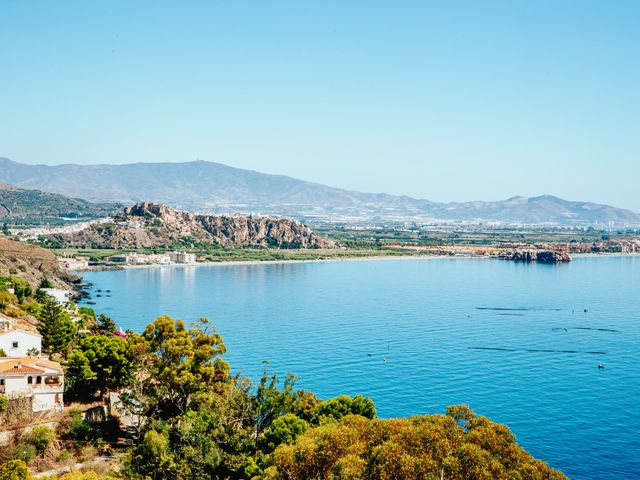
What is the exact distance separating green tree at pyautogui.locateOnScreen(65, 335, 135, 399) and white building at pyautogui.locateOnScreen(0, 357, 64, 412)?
77 centimetres

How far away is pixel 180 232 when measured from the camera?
111250mm

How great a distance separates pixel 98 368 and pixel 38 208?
172m

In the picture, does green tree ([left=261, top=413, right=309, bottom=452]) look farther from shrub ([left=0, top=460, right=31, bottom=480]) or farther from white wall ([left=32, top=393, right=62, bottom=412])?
shrub ([left=0, top=460, right=31, bottom=480])

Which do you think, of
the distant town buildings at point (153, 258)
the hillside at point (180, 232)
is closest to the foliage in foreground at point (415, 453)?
the distant town buildings at point (153, 258)

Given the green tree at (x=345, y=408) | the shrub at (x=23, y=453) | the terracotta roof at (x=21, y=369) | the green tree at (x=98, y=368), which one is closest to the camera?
the shrub at (x=23, y=453)

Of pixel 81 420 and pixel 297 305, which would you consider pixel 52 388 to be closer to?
pixel 81 420

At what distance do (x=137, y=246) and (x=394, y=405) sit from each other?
7982 cm

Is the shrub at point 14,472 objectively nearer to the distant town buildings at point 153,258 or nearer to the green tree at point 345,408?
the green tree at point 345,408

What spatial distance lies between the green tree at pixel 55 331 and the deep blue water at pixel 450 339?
27.8ft

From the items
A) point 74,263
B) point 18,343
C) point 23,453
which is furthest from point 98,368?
point 74,263

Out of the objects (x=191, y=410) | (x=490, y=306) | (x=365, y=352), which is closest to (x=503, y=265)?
(x=490, y=306)

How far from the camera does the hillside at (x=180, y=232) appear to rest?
101 m

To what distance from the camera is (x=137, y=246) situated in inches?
3922

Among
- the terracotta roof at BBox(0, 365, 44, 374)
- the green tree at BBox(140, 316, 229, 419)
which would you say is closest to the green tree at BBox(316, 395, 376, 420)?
the green tree at BBox(140, 316, 229, 419)
